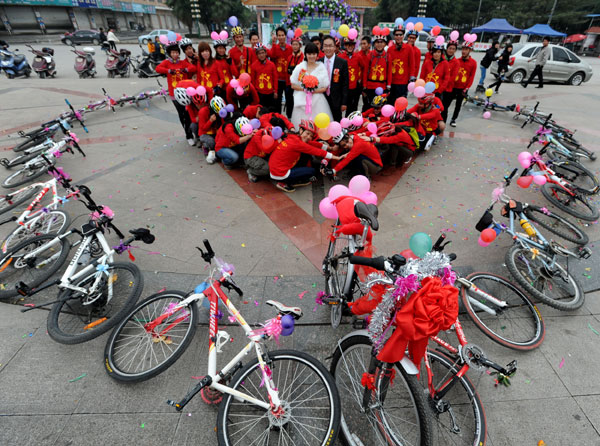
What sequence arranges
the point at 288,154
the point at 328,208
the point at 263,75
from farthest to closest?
1. the point at 263,75
2. the point at 288,154
3. the point at 328,208

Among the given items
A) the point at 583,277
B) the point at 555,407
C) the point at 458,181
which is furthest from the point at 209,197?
the point at 583,277

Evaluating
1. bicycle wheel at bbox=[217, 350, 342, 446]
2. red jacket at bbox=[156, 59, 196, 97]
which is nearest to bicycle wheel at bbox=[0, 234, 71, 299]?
bicycle wheel at bbox=[217, 350, 342, 446]

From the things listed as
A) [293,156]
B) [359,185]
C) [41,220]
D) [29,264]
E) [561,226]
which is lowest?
[561,226]

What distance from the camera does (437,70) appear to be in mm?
7445

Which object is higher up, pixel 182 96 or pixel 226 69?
pixel 226 69

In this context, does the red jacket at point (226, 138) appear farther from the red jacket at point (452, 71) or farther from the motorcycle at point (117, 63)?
the motorcycle at point (117, 63)

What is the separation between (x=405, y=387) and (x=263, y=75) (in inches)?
279

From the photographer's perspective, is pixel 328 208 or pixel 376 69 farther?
pixel 376 69

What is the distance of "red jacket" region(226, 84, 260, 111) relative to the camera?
21.5 ft

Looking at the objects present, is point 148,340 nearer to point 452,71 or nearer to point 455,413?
point 455,413

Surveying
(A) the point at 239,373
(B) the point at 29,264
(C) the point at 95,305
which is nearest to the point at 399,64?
(A) the point at 239,373

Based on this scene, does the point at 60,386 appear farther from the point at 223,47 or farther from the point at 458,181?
the point at 223,47

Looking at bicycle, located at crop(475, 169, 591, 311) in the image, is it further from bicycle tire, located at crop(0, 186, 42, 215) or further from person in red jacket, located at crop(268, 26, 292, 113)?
bicycle tire, located at crop(0, 186, 42, 215)

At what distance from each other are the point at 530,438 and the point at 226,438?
2.26 meters
